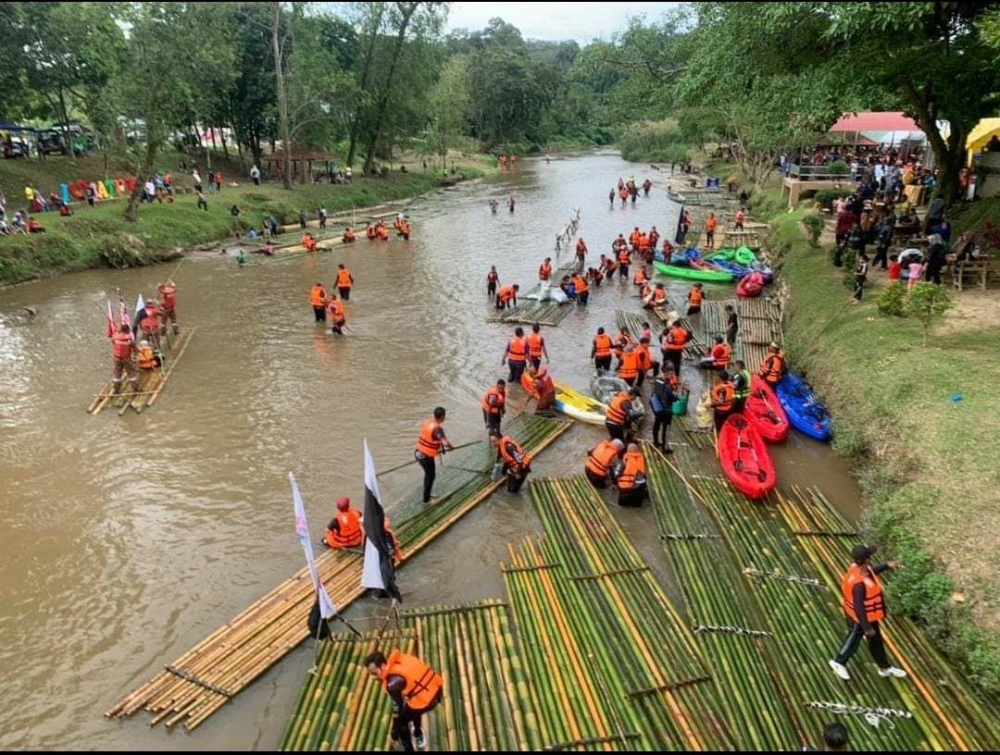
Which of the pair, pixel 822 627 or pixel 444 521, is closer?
pixel 822 627

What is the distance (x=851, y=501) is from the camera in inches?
464

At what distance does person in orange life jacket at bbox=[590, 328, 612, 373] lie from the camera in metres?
16.8

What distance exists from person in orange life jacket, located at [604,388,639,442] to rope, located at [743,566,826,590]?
4112 millimetres

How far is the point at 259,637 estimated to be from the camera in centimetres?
837

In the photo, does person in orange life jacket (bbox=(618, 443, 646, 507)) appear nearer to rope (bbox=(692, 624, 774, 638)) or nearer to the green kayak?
rope (bbox=(692, 624, 774, 638))

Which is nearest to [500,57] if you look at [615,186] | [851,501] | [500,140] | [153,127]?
[500,140]

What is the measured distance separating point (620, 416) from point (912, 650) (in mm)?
6072


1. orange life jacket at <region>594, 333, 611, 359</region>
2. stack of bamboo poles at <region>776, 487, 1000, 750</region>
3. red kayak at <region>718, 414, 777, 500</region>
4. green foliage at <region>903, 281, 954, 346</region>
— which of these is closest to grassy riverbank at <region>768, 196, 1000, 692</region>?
stack of bamboo poles at <region>776, 487, 1000, 750</region>

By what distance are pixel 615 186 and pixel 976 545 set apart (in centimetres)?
5427

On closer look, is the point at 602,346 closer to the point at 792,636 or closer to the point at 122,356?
the point at 792,636

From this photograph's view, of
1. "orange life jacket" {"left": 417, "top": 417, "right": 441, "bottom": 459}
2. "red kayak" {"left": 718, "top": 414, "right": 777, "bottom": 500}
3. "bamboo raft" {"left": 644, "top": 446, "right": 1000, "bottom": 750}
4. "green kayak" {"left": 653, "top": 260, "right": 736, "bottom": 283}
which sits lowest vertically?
"bamboo raft" {"left": 644, "top": 446, "right": 1000, "bottom": 750}

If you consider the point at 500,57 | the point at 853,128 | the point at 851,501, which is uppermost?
the point at 500,57

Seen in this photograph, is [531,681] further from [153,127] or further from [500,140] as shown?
[500,140]

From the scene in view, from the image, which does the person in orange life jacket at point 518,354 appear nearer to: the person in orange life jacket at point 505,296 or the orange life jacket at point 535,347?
the orange life jacket at point 535,347
